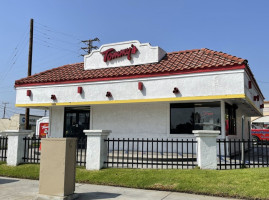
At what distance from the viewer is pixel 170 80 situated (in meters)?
12.9

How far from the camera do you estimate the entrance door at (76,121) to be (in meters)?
16.3

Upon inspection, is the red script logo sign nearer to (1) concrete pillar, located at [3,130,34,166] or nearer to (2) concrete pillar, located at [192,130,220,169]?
(1) concrete pillar, located at [3,130,34,166]

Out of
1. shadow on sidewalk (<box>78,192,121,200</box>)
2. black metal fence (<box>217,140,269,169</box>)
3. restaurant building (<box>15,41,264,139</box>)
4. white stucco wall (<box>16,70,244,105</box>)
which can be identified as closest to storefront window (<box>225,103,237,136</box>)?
restaurant building (<box>15,41,264,139</box>)

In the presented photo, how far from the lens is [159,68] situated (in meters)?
13.6

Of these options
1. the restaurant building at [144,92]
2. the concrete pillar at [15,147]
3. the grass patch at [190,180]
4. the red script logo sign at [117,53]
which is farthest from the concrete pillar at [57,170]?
the red script logo sign at [117,53]

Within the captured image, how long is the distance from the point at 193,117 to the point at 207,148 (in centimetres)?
452

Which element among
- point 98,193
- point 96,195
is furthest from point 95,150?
point 96,195

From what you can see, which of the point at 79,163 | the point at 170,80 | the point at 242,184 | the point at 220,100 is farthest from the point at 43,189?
the point at 220,100

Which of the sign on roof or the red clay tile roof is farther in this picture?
the sign on roof

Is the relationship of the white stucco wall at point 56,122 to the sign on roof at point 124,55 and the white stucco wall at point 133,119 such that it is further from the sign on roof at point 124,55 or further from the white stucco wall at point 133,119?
the sign on roof at point 124,55

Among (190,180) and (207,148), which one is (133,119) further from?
(190,180)

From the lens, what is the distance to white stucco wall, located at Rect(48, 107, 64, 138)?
663 inches

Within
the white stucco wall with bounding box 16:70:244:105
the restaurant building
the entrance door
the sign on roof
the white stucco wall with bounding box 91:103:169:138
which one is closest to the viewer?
the white stucco wall with bounding box 16:70:244:105

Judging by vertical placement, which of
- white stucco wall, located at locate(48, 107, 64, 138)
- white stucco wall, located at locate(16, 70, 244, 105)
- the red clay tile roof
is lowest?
white stucco wall, located at locate(48, 107, 64, 138)
